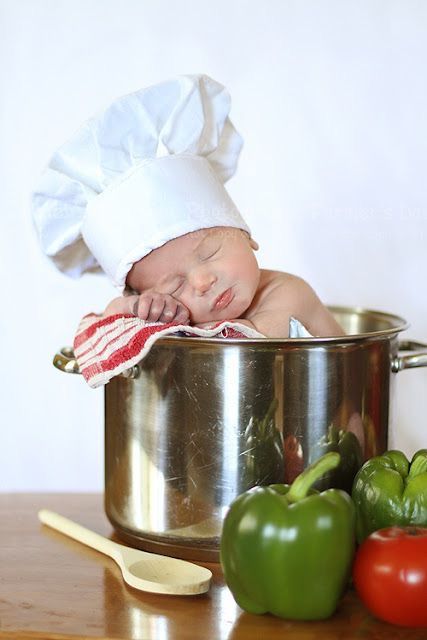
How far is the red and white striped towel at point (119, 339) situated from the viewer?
110 cm

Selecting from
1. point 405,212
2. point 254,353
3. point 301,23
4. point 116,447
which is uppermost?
point 301,23

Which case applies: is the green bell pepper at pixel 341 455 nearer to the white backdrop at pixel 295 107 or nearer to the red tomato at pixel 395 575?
the red tomato at pixel 395 575

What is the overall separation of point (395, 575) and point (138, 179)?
1.95ft

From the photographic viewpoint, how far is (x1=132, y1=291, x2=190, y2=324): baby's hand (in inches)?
49.0

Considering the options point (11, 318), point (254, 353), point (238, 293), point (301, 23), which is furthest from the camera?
point (11, 318)

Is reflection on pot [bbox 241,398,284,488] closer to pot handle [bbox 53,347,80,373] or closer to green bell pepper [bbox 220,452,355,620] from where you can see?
green bell pepper [bbox 220,452,355,620]

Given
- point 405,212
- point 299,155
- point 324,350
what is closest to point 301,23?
point 299,155

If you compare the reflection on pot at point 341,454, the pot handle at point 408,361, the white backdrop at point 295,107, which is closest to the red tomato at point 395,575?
the reflection on pot at point 341,454

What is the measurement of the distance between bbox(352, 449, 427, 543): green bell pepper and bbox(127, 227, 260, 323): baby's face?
12.5 inches

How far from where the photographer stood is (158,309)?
125cm

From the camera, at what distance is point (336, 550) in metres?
0.94

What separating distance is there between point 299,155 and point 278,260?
0.20m

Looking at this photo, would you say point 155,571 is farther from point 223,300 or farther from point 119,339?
point 223,300

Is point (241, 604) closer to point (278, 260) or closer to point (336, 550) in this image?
point (336, 550)
